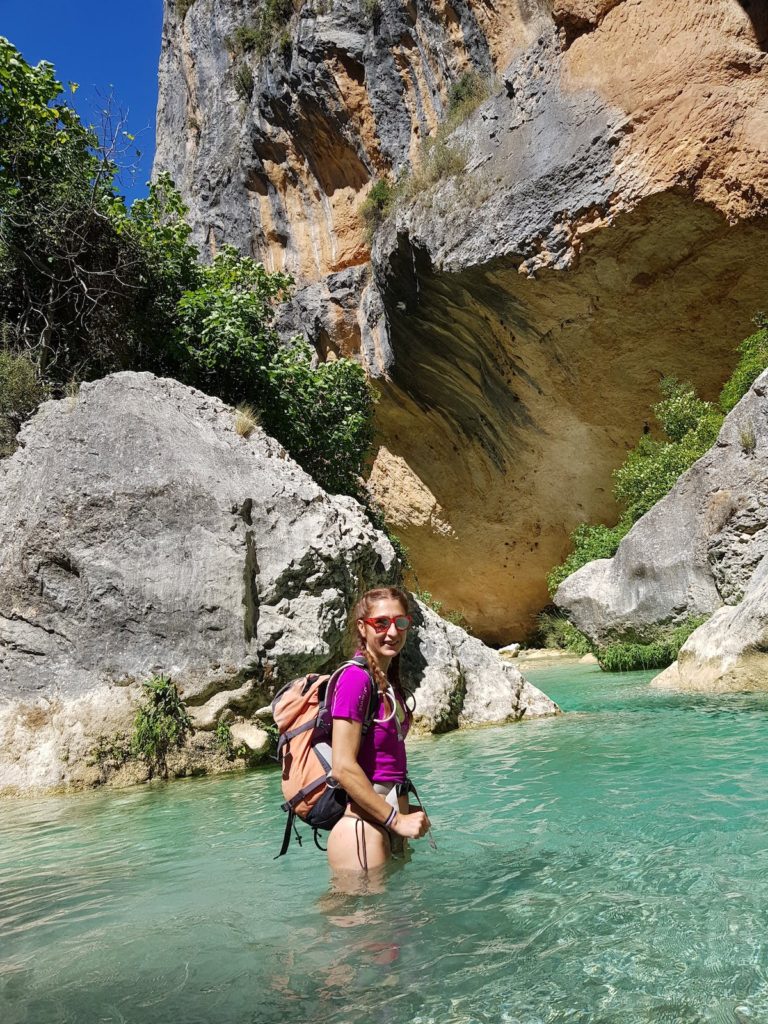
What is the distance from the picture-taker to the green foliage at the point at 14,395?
892 cm

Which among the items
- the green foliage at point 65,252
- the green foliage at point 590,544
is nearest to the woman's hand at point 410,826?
the green foliage at point 65,252

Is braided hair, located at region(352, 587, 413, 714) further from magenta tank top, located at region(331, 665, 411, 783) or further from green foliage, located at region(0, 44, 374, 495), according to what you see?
green foliage, located at region(0, 44, 374, 495)

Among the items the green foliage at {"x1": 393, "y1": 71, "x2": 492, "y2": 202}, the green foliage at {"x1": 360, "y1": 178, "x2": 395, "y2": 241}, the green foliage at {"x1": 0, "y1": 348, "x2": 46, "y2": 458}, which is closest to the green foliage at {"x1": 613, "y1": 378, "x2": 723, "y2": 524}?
the green foliage at {"x1": 393, "y1": 71, "x2": 492, "y2": 202}

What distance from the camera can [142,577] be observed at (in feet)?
22.1

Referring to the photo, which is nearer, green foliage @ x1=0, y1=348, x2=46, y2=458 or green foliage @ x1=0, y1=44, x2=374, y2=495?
green foliage @ x1=0, y1=348, x2=46, y2=458

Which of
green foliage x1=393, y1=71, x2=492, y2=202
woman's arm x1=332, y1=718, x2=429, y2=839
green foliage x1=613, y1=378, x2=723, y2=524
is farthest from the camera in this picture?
green foliage x1=393, y1=71, x2=492, y2=202

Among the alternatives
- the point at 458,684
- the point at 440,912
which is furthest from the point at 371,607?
the point at 458,684

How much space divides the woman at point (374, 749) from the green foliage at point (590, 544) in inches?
598

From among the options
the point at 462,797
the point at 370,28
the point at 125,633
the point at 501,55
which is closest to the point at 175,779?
A: the point at 125,633

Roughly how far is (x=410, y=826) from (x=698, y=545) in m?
11.1

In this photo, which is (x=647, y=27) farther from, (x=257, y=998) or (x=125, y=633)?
(x=257, y=998)

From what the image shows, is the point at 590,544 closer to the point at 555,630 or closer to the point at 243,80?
the point at 555,630

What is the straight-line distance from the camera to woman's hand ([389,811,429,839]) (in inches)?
106

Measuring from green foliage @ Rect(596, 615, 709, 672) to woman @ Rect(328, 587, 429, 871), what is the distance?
1071 centimetres
